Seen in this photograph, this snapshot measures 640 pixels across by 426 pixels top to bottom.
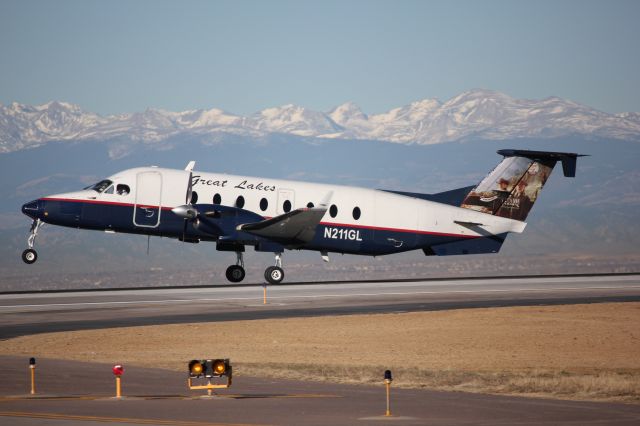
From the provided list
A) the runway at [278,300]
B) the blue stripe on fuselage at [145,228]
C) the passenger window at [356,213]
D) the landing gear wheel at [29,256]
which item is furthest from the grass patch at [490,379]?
the landing gear wheel at [29,256]

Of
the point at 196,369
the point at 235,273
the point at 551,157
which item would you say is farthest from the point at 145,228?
the point at 196,369

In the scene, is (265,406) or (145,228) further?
(145,228)

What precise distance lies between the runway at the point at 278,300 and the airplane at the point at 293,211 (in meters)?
2.31

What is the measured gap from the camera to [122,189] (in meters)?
49.6

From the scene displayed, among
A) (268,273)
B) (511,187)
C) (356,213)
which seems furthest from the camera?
(511,187)

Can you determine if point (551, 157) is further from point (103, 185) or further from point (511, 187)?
point (103, 185)

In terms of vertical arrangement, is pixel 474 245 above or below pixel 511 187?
below

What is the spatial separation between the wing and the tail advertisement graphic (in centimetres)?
841

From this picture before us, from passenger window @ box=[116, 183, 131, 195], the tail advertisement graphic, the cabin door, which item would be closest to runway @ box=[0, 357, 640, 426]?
the cabin door

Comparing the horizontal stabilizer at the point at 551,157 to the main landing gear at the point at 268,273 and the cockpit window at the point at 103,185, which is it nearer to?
the main landing gear at the point at 268,273

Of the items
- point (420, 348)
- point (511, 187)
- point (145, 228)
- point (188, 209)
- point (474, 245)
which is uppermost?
point (511, 187)

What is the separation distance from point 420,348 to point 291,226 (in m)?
14.3

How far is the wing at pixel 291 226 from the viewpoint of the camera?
48938 mm

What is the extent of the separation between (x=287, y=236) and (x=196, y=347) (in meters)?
14.8
